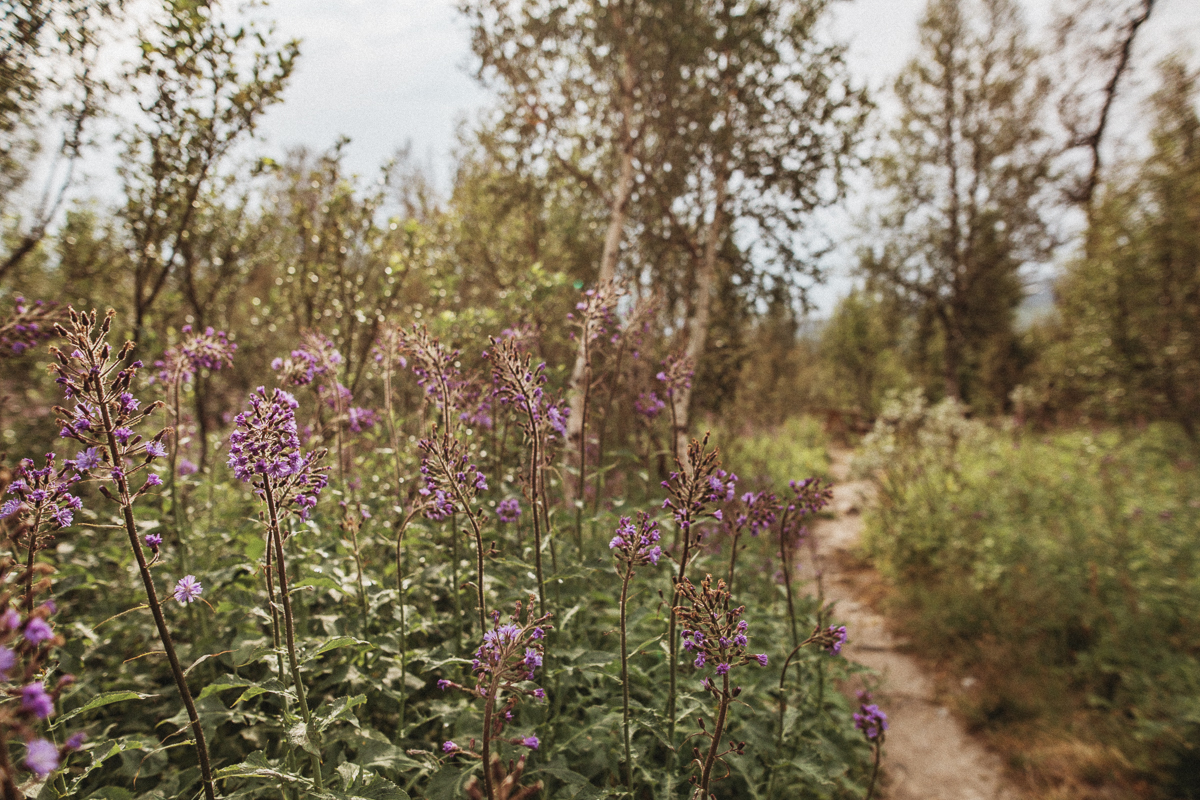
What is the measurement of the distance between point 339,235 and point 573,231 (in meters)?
6.14

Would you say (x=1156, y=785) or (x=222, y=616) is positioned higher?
(x=222, y=616)

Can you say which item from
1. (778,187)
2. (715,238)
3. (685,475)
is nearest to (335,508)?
(685,475)

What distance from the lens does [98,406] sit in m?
1.39

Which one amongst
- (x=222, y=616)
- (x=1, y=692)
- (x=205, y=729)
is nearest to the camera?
(x=1, y=692)

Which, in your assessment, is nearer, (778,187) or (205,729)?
(205,729)

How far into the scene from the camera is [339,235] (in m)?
5.00

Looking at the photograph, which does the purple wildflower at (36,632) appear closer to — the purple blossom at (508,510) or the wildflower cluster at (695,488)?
the wildflower cluster at (695,488)

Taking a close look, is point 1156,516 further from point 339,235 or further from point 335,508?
point 339,235

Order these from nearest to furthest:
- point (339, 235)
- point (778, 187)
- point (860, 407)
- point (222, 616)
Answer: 1. point (222, 616)
2. point (339, 235)
3. point (778, 187)
4. point (860, 407)

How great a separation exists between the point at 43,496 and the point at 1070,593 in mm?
7943

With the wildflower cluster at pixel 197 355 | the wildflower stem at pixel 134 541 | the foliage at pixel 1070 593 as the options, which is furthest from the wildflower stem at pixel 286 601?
the foliage at pixel 1070 593

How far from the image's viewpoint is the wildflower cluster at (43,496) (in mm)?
1438

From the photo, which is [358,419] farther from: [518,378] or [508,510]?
[518,378]

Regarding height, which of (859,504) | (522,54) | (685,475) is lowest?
(859,504)
